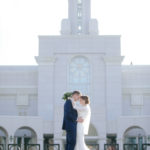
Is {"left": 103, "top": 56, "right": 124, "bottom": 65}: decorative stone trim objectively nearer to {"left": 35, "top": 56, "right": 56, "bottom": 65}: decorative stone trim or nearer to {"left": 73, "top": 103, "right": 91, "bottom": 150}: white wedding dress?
{"left": 35, "top": 56, "right": 56, "bottom": 65}: decorative stone trim

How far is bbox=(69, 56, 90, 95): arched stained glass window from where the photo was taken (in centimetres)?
4041

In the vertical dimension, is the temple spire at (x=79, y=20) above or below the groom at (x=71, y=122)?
above

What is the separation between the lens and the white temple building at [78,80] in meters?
39.3

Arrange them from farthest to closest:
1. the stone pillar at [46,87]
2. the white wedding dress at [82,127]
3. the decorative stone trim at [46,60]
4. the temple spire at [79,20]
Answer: the temple spire at [79,20] < the decorative stone trim at [46,60] < the stone pillar at [46,87] < the white wedding dress at [82,127]

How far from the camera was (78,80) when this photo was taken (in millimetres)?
40531

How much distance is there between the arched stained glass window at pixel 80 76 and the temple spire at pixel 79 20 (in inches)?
125

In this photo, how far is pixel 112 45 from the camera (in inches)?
1606

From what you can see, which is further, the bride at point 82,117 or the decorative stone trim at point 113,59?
the decorative stone trim at point 113,59

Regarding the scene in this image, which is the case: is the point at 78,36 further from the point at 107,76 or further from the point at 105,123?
the point at 105,123

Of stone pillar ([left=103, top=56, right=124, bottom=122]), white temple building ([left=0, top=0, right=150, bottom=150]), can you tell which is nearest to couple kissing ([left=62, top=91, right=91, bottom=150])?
white temple building ([left=0, top=0, right=150, bottom=150])

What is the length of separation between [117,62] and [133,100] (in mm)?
3913

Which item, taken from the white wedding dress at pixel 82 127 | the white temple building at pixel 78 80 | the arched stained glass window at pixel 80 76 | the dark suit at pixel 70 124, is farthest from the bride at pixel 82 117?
the arched stained glass window at pixel 80 76

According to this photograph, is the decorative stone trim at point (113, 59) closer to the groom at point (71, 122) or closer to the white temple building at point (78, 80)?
the white temple building at point (78, 80)

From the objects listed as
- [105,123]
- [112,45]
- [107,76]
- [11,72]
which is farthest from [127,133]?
[11,72]
